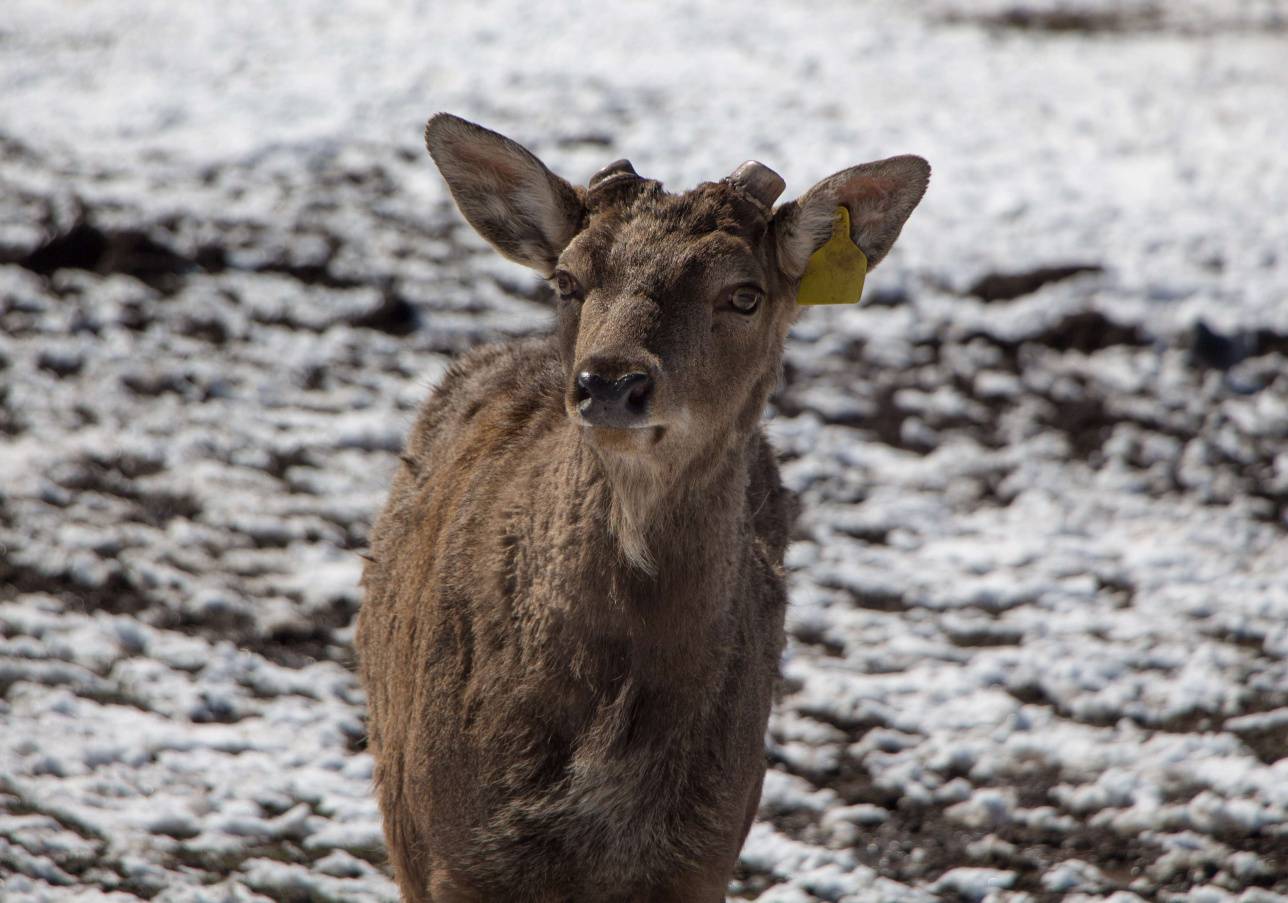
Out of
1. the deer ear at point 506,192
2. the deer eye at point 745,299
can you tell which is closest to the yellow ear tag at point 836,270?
the deer eye at point 745,299

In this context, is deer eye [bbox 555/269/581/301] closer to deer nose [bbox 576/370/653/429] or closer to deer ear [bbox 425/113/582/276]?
deer ear [bbox 425/113/582/276]

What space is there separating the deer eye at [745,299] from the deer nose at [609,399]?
597 millimetres

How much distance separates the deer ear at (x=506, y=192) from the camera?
15.0ft

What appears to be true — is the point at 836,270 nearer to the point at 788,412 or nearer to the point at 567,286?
the point at 567,286

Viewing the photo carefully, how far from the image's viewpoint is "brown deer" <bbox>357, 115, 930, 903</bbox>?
409 centimetres

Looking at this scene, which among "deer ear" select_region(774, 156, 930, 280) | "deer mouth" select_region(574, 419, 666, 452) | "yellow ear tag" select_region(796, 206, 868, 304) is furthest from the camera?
"yellow ear tag" select_region(796, 206, 868, 304)

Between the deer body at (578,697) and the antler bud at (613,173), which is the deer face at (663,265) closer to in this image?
the antler bud at (613,173)

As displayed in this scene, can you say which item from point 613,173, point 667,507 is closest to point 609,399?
point 667,507

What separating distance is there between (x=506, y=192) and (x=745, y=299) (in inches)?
36.0

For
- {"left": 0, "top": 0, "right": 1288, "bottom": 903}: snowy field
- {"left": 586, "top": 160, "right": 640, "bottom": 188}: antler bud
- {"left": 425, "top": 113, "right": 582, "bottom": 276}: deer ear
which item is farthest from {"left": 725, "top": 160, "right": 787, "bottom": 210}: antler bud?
{"left": 0, "top": 0, "right": 1288, "bottom": 903}: snowy field

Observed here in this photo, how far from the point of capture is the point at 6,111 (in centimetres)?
1359

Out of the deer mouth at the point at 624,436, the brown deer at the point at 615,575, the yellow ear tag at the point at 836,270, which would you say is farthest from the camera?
the yellow ear tag at the point at 836,270

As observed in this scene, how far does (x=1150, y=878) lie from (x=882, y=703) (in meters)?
1.56

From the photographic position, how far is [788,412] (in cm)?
973
